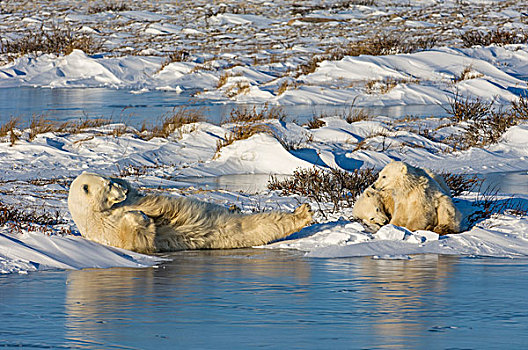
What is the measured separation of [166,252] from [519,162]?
797 centimetres

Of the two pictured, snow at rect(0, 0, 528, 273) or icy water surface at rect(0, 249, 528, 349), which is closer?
icy water surface at rect(0, 249, 528, 349)

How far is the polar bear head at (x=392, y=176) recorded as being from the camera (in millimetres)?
7781

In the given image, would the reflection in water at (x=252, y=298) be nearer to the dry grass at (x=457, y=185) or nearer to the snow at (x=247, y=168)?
the snow at (x=247, y=168)

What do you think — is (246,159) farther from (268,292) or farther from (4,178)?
(268,292)

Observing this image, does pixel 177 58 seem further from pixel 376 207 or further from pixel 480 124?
pixel 376 207

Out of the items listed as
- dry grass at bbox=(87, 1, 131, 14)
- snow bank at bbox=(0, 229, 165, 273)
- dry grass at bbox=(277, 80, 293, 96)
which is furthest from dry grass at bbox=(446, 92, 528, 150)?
dry grass at bbox=(87, 1, 131, 14)

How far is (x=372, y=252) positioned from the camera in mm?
7383

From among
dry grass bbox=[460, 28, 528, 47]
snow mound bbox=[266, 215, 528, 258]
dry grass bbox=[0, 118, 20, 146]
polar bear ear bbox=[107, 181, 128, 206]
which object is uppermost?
polar bear ear bbox=[107, 181, 128, 206]

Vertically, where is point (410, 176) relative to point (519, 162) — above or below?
above

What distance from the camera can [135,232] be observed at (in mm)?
7312

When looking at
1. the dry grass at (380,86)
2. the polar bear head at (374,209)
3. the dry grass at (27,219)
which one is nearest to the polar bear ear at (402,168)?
the polar bear head at (374,209)

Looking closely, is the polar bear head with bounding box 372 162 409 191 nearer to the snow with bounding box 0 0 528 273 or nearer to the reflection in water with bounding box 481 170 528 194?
the snow with bounding box 0 0 528 273

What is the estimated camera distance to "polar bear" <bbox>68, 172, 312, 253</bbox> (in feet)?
24.1

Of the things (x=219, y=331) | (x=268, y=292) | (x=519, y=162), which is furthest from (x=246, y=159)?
(x=219, y=331)
